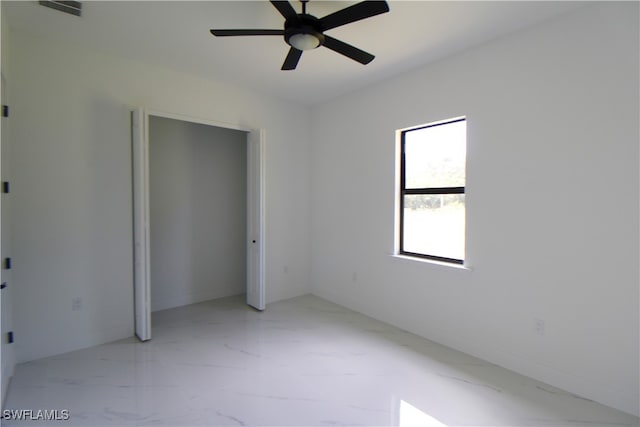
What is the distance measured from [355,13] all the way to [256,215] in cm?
263

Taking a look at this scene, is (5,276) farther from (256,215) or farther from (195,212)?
(256,215)

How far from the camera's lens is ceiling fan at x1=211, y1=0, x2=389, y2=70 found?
1828 mm

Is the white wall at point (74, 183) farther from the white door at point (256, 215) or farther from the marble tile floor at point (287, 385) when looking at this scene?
the white door at point (256, 215)

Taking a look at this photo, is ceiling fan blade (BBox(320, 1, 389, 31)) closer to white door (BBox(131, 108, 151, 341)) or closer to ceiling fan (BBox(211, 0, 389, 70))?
ceiling fan (BBox(211, 0, 389, 70))

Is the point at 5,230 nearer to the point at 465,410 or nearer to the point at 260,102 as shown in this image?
the point at 260,102

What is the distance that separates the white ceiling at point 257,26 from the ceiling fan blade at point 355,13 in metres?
0.35

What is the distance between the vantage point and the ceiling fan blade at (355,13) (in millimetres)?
1761

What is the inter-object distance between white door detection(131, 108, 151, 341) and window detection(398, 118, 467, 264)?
273 centimetres

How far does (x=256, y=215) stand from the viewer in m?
3.96

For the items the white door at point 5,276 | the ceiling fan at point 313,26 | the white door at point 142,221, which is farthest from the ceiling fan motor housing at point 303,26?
the white door at point 5,276

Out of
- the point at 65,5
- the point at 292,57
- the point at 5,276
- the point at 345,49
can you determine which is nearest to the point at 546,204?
the point at 345,49

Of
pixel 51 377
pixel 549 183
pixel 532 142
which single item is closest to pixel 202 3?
pixel 532 142

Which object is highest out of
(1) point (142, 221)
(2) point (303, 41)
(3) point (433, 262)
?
(2) point (303, 41)

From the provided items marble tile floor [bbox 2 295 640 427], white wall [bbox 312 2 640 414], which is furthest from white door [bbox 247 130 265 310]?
white wall [bbox 312 2 640 414]
